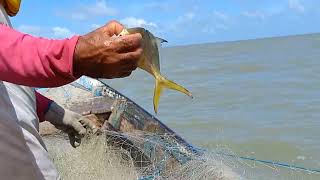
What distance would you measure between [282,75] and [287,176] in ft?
54.3

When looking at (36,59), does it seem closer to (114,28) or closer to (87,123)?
(114,28)

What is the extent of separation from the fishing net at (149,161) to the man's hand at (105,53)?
10.8 ft

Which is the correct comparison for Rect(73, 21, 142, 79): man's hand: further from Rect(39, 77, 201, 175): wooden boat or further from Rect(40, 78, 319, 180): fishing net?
Rect(39, 77, 201, 175): wooden boat

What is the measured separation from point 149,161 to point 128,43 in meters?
4.00

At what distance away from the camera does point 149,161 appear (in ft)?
17.6

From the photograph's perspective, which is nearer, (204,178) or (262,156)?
(204,178)

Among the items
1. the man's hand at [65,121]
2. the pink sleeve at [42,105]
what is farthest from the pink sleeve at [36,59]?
the man's hand at [65,121]

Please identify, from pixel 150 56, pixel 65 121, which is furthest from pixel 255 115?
pixel 150 56

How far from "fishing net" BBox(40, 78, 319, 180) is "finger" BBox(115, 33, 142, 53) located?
3.30m

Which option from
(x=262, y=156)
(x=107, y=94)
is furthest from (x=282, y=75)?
(x=107, y=94)

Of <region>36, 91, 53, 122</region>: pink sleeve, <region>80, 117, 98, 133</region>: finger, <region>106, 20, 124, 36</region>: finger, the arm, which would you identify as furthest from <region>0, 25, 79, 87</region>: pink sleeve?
<region>80, 117, 98, 133</region>: finger

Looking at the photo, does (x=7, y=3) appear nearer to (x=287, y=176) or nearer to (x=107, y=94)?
(x=287, y=176)

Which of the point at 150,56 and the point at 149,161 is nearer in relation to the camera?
Result: the point at 150,56

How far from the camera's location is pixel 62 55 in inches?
57.0
